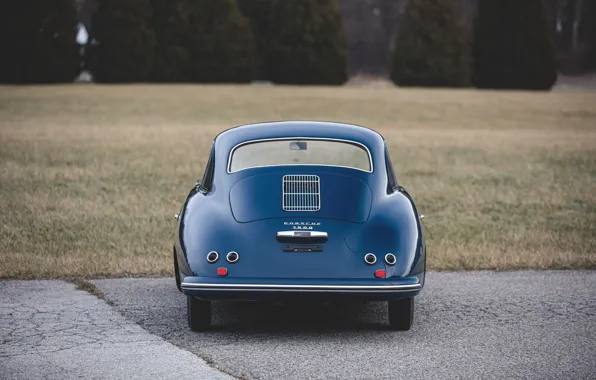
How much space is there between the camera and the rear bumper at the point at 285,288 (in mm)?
6711

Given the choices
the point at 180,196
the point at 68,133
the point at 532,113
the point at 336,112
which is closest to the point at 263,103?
the point at 336,112

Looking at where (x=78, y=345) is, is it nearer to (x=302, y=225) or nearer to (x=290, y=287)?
(x=290, y=287)

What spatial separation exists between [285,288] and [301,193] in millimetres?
780

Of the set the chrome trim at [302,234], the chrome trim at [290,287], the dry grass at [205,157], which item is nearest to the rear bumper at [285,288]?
the chrome trim at [290,287]

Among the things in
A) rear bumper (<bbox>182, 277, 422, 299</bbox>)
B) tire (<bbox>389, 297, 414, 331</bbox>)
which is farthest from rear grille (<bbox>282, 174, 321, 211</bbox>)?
tire (<bbox>389, 297, 414, 331</bbox>)

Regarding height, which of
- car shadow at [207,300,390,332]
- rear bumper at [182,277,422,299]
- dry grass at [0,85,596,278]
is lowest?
dry grass at [0,85,596,278]

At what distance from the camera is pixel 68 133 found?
25703 mm

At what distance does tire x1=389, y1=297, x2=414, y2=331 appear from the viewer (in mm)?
7152

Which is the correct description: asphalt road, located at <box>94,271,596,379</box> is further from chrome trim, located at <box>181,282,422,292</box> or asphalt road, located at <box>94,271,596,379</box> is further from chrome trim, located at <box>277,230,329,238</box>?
chrome trim, located at <box>277,230,329,238</box>

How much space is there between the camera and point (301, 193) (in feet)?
23.6

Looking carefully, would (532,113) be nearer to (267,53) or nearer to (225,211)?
(267,53)

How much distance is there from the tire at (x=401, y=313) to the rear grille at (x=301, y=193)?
84 centimetres

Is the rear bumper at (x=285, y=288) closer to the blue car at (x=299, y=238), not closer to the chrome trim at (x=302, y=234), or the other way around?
the blue car at (x=299, y=238)

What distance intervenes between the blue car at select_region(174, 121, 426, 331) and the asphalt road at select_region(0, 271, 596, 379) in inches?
13.3
